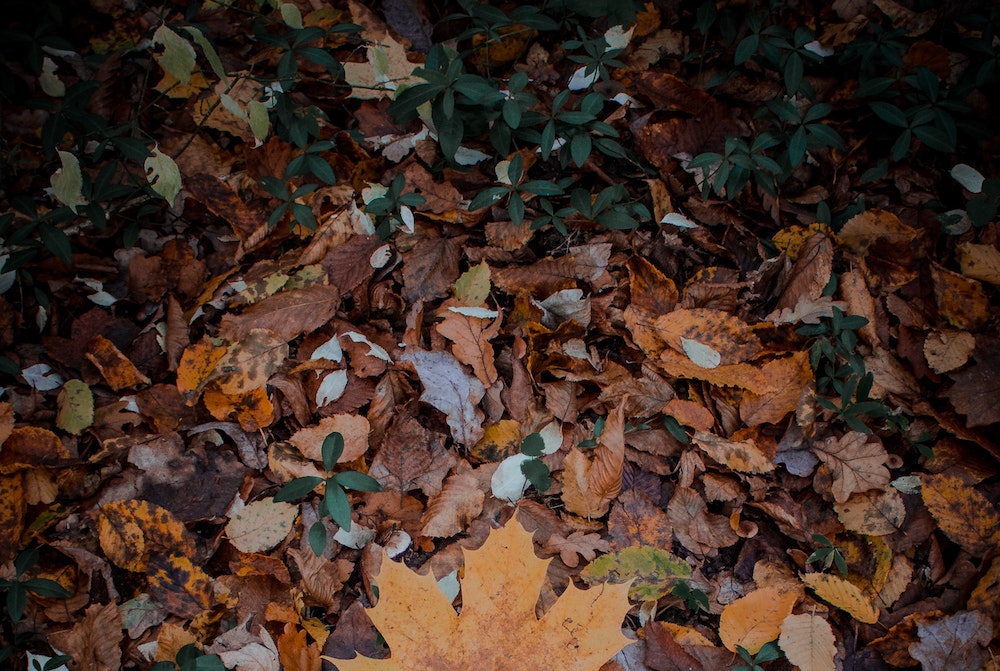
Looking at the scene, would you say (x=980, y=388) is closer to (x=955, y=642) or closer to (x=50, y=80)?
(x=955, y=642)

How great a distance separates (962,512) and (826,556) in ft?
1.40

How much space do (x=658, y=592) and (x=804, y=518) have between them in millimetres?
493

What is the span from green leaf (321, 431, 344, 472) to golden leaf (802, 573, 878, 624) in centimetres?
131

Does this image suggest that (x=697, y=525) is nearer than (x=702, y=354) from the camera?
Yes

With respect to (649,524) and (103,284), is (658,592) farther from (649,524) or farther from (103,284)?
(103,284)

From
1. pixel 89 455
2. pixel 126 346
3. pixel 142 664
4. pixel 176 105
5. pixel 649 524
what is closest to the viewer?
pixel 142 664

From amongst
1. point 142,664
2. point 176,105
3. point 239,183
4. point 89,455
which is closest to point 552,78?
point 239,183

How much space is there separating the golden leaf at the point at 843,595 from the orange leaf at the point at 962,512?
0.34 m

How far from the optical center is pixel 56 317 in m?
2.19

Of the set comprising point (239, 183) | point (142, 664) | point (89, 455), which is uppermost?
point (239, 183)

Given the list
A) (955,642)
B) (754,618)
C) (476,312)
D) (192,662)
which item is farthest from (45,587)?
(955,642)

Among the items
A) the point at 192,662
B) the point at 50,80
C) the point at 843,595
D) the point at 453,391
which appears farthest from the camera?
the point at 50,80

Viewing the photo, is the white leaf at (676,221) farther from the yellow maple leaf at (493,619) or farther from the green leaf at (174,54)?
the green leaf at (174,54)

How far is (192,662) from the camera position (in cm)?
163
